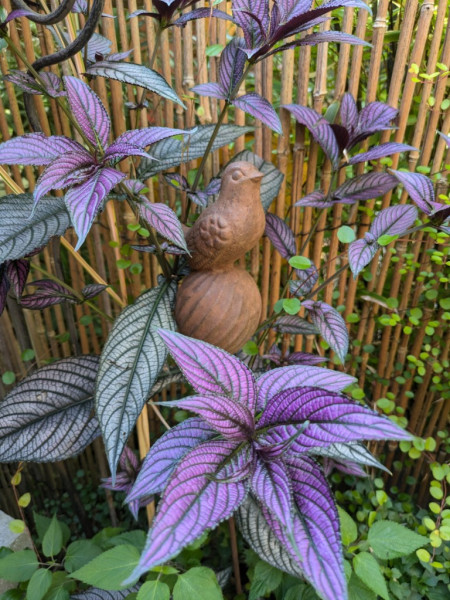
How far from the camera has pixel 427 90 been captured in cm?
94

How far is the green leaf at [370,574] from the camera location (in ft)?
2.48

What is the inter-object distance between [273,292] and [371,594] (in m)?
0.68

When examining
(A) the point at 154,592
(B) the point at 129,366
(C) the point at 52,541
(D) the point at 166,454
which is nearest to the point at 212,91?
(B) the point at 129,366

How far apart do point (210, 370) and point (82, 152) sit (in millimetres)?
324

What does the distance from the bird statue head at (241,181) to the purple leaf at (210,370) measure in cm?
28

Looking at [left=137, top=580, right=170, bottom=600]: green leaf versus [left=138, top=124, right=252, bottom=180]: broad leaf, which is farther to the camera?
[left=138, top=124, right=252, bottom=180]: broad leaf

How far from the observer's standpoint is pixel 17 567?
2.88 ft

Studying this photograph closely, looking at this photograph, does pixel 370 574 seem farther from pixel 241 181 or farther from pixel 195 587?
pixel 241 181

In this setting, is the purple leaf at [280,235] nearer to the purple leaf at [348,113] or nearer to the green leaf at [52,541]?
the purple leaf at [348,113]

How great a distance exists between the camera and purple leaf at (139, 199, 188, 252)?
2.08ft

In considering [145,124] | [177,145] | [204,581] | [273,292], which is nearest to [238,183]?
[177,145]

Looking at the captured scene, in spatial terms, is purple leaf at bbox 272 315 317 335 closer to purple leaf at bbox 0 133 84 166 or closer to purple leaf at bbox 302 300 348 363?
purple leaf at bbox 302 300 348 363

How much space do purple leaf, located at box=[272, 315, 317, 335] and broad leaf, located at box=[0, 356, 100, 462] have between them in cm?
39

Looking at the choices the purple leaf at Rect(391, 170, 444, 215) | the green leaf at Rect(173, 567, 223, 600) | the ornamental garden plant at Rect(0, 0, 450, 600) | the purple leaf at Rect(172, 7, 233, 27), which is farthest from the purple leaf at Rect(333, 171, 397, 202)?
the green leaf at Rect(173, 567, 223, 600)
